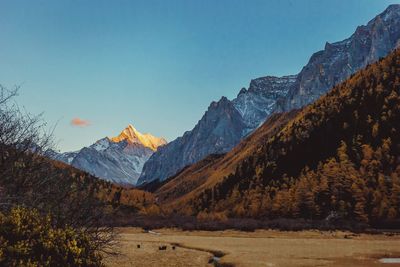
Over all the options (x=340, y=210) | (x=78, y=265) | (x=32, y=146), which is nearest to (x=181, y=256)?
(x=32, y=146)

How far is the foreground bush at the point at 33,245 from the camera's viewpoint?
1348 centimetres

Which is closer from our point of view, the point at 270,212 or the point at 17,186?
the point at 17,186

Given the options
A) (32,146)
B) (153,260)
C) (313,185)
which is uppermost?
(313,185)

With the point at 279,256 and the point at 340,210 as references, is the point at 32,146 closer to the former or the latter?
the point at 279,256

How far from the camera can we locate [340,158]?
189 m

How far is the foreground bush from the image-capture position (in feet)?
44.2

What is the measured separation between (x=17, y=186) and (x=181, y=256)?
125 ft

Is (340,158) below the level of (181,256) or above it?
above

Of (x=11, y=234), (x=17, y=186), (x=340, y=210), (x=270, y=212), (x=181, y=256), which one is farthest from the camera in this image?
(x=270, y=212)

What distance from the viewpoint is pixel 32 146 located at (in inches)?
1124

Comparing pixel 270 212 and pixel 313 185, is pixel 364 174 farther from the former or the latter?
pixel 270 212

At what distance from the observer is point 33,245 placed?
14055 mm

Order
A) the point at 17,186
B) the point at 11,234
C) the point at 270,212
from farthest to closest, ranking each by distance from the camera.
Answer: the point at 270,212
the point at 17,186
the point at 11,234

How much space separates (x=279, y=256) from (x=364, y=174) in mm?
122049
